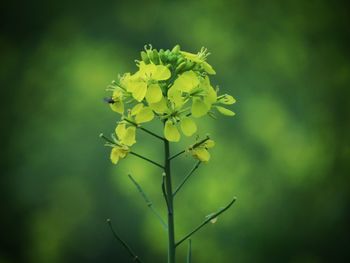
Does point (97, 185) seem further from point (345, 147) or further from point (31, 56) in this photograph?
point (345, 147)

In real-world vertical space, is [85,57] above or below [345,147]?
above

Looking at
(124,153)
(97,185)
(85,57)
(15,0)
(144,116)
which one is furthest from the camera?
(15,0)

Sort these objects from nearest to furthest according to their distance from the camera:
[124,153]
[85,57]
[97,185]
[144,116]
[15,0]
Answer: [144,116] < [124,153] < [97,185] < [85,57] < [15,0]

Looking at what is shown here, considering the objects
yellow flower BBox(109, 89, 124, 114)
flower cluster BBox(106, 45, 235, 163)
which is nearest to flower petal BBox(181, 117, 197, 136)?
flower cluster BBox(106, 45, 235, 163)

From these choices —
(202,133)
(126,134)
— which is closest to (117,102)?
(126,134)

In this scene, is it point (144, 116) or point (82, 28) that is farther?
point (82, 28)

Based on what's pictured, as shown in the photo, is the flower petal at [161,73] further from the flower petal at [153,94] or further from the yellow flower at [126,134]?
the yellow flower at [126,134]

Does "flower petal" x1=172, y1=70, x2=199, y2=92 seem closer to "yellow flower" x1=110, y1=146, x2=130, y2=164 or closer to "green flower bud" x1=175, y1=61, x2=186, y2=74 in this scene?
"green flower bud" x1=175, y1=61, x2=186, y2=74

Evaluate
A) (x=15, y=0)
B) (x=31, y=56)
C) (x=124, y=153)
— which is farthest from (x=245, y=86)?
(x=124, y=153)
